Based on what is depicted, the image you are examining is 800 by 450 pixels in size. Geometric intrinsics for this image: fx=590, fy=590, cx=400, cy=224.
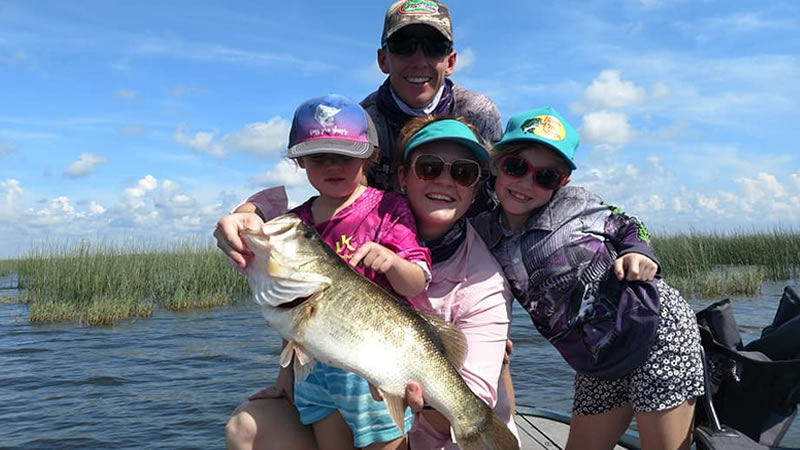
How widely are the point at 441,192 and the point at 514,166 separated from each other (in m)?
0.46

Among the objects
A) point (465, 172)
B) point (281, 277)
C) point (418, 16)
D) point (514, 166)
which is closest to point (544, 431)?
point (514, 166)

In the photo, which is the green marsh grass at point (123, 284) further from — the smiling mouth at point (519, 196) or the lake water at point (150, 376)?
the smiling mouth at point (519, 196)

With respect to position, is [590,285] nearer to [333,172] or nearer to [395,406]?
[395,406]

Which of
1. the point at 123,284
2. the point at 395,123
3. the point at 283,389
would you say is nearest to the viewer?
the point at 283,389

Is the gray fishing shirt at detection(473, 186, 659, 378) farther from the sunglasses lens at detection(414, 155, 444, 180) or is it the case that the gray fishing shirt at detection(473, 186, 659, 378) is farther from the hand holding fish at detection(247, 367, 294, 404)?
the hand holding fish at detection(247, 367, 294, 404)

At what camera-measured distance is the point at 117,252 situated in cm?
1981

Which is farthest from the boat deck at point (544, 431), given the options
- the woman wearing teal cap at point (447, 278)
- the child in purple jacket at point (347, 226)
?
the child in purple jacket at point (347, 226)

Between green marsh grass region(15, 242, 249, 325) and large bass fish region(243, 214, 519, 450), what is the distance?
15.5 m

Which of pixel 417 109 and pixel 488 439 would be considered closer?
pixel 488 439

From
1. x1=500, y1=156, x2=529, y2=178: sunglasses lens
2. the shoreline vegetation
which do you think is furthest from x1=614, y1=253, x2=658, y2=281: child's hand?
the shoreline vegetation

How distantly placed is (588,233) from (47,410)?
30.8 ft

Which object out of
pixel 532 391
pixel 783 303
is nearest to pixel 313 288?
pixel 783 303

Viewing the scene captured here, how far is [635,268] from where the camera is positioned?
10.1ft

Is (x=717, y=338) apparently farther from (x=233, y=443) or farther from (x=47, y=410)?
(x=47, y=410)
